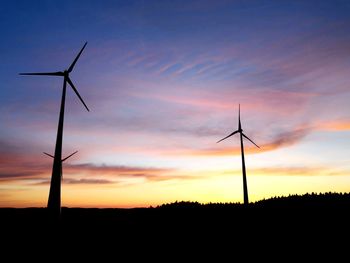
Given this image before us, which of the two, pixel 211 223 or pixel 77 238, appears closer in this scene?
Answer: pixel 77 238

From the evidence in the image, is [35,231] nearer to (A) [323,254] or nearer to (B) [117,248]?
(B) [117,248]

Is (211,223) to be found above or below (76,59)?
below

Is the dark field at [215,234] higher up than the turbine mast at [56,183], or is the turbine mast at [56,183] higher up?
the turbine mast at [56,183]

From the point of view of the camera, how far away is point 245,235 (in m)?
43.2

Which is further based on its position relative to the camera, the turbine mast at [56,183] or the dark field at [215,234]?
the turbine mast at [56,183]

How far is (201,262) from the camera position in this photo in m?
30.4

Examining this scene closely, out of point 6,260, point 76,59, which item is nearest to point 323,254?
point 6,260

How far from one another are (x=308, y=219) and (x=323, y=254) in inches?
849

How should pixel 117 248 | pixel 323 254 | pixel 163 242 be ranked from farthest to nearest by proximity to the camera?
pixel 163 242 → pixel 117 248 → pixel 323 254

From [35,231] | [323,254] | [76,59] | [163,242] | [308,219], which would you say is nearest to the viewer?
[323,254]

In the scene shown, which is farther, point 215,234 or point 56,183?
point 56,183

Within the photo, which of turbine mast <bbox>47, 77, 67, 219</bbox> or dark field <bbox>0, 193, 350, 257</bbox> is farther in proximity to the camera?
turbine mast <bbox>47, 77, 67, 219</bbox>

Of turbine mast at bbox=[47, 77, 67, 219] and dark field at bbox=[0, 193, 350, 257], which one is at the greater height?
turbine mast at bbox=[47, 77, 67, 219]

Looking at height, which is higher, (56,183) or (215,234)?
(56,183)
